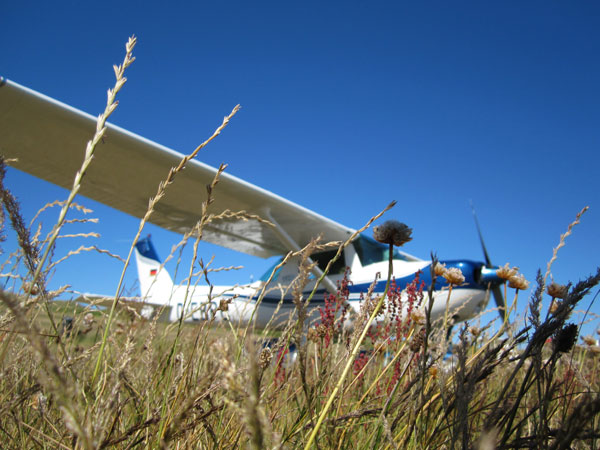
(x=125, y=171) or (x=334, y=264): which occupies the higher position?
(x=125, y=171)

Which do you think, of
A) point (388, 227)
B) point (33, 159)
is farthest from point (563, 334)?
point (33, 159)

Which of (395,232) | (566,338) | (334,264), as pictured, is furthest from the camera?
(334,264)

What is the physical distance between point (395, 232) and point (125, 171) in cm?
729

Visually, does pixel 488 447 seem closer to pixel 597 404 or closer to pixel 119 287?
pixel 597 404

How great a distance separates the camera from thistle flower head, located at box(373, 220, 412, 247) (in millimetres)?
752

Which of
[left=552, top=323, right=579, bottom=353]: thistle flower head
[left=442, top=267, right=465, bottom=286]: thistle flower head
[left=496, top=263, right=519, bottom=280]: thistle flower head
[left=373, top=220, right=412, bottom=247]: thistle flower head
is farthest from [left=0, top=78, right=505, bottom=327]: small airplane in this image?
[left=552, top=323, right=579, bottom=353]: thistle flower head

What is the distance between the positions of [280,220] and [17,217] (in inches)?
321

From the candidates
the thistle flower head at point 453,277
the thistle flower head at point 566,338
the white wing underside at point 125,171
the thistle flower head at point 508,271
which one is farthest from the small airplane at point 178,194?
the thistle flower head at point 566,338

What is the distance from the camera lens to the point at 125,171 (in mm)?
7074

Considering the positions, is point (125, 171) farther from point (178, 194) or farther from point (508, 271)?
point (508, 271)

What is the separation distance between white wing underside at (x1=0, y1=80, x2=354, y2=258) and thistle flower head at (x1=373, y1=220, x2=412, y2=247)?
5010 millimetres

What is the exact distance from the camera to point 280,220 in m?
8.74

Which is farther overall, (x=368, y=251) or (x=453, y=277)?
(x=368, y=251)

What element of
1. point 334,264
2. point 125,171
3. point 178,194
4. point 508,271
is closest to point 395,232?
point 508,271
